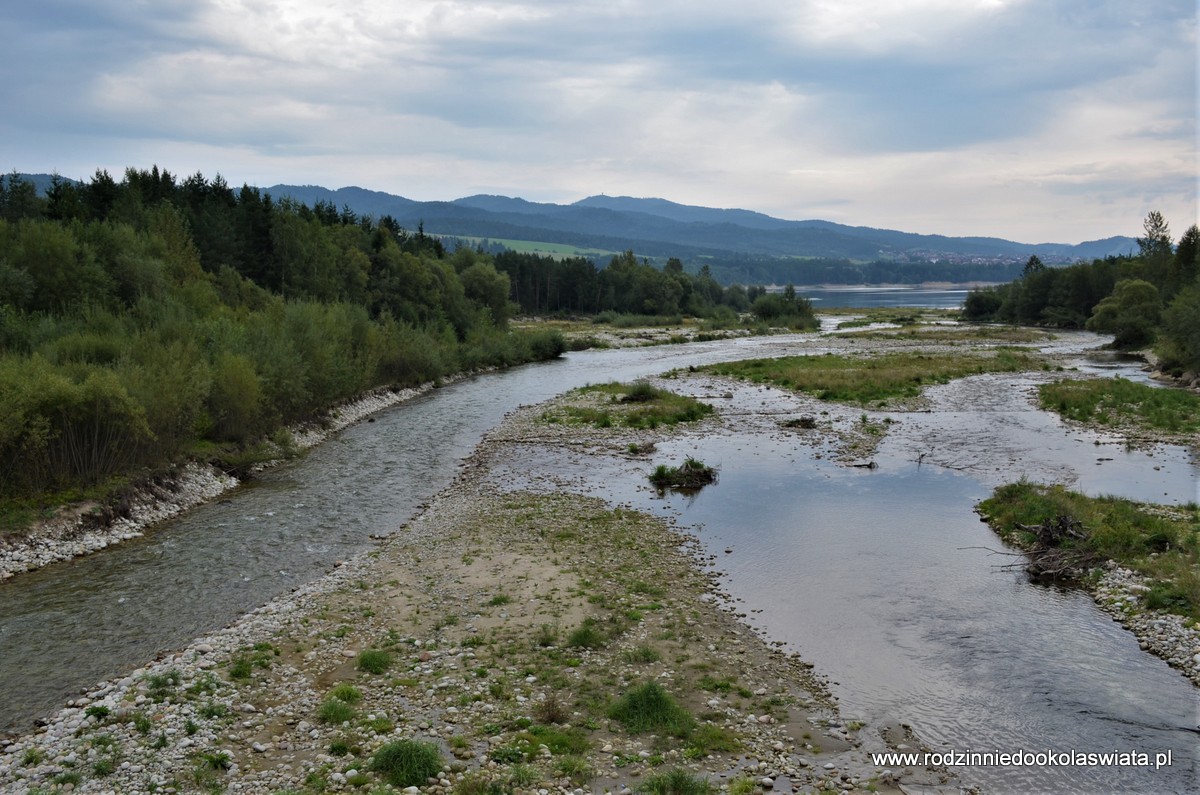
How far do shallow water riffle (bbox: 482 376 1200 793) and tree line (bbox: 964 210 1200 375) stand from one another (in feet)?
126

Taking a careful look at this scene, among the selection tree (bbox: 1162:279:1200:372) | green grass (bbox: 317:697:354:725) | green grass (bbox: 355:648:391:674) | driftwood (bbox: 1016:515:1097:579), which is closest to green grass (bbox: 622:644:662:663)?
green grass (bbox: 355:648:391:674)

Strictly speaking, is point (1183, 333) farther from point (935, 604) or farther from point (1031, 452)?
point (935, 604)

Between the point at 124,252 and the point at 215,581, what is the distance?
34362mm

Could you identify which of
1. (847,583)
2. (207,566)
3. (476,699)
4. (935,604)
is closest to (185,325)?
(207,566)

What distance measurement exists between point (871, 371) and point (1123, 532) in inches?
1752

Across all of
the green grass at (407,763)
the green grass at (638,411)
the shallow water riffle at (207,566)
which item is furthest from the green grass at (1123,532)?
the shallow water riffle at (207,566)

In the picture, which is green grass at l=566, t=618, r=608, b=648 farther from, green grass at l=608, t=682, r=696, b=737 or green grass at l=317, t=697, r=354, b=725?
green grass at l=317, t=697, r=354, b=725

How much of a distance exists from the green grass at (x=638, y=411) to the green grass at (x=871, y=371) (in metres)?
11.9

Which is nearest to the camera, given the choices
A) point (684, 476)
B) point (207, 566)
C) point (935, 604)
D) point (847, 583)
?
point (935, 604)

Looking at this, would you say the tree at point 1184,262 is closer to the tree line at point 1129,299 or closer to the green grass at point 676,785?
the tree line at point 1129,299

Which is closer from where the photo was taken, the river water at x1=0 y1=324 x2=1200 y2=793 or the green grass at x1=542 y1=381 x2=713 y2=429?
the river water at x1=0 y1=324 x2=1200 y2=793

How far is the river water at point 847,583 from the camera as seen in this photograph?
Answer: 1374 cm

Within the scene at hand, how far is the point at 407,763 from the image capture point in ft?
36.9

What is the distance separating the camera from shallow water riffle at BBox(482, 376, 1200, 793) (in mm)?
13148
